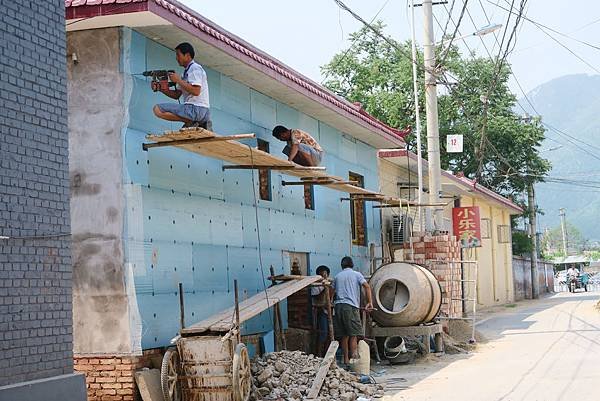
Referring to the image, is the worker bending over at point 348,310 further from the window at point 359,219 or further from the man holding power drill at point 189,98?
the man holding power drill at point 189,98

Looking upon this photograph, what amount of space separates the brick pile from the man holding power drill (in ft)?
31.9

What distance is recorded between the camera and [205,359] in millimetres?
10336

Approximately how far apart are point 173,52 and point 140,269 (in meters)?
3.03

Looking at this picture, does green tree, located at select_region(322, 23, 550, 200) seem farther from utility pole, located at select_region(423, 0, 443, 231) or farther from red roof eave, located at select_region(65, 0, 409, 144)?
red roof eave, located at select_region(65, 0, 409, 144)

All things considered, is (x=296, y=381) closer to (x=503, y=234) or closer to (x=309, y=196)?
(x=309, y=196)

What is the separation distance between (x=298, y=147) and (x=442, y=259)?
6983mm

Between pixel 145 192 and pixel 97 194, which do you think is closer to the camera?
pixel 97 194

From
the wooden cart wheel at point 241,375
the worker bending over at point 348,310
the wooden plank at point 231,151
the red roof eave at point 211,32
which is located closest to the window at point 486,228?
the red roof eave at point 211,32

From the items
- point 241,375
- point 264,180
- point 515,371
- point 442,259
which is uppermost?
Answer: point 264,180

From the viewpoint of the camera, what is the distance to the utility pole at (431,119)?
20016mm

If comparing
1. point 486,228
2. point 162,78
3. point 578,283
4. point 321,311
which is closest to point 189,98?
point 162,78

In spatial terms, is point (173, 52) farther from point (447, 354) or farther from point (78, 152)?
point (447, 354)

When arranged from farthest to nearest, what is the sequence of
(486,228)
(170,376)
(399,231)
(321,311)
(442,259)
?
1. (486,228)
2. (399,231)
3. (442,259)
4. (321,311)
5. (170,376)

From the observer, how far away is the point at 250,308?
38.0 ft
